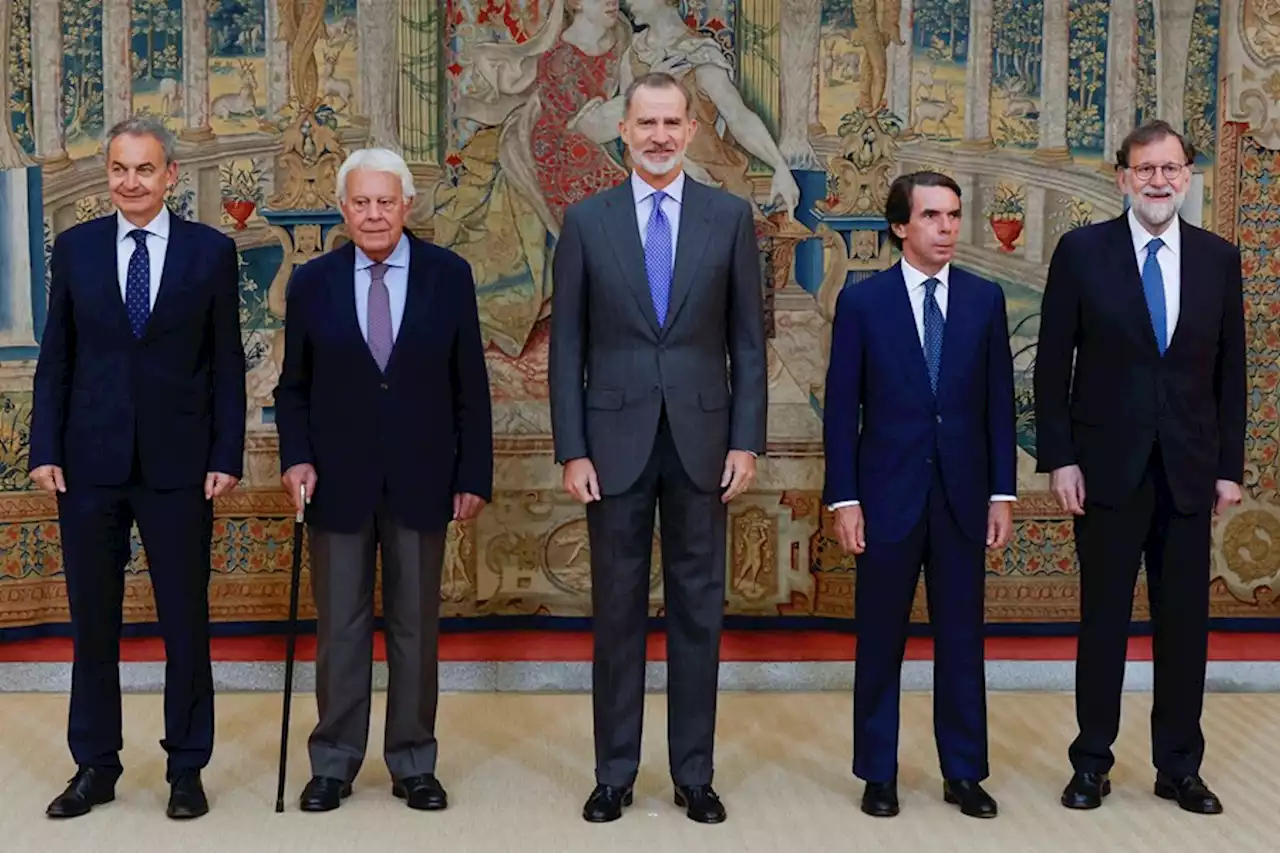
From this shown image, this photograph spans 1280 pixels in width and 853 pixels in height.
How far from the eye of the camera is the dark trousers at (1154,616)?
3.82 meters

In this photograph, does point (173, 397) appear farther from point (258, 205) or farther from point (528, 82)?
point (528, 82)

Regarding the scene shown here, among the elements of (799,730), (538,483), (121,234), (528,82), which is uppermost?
(528,82)

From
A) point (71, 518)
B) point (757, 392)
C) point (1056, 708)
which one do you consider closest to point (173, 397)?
point (71, 518)

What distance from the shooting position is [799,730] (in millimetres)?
4613

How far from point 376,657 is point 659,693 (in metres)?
0.98

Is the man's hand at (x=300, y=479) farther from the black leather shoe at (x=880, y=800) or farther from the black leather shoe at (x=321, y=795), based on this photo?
the black leather shoe at (x=880, y=800)

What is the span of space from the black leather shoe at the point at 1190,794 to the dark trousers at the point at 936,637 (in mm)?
494

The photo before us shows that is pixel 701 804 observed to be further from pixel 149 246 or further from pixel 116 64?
pixel 116 64

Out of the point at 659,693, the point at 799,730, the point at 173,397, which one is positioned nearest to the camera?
the point at 173,397

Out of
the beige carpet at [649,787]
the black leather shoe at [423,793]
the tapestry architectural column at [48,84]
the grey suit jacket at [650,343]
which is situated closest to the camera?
the beige carpet at [649,787]

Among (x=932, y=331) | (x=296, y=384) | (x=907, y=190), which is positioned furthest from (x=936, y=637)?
(x=296, y=384)

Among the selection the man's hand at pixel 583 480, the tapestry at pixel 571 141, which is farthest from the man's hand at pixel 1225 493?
the man's hand at pixel 583 480

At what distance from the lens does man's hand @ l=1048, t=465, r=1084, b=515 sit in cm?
385

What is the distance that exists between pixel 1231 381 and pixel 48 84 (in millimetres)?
3865
